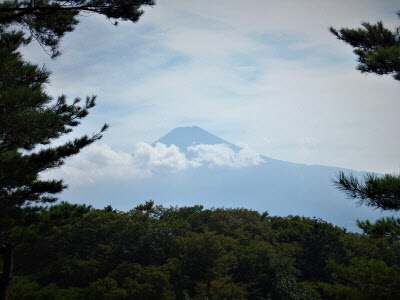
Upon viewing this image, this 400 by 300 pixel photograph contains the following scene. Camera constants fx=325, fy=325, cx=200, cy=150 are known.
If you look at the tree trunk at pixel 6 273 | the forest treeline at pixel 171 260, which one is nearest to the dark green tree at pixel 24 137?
the tree trunk at pixel 6 273

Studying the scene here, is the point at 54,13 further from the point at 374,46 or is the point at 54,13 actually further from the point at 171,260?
the point at 171,260

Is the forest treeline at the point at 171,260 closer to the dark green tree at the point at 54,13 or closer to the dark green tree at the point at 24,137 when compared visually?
the dark green tree at the point at 24,137

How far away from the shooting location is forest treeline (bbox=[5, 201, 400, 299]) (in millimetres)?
12633

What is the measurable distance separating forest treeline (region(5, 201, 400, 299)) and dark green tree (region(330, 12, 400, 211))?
7467mm

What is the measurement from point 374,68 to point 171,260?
11.7m

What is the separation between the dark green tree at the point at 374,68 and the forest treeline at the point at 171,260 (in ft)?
24.5

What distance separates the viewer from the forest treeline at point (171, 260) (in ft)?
41.4

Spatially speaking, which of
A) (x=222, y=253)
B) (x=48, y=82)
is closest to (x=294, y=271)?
(x=222, y=253)

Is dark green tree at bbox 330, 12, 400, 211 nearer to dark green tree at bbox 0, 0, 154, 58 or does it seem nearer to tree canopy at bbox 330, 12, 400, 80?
tree canopy at bbox 330, 12, 400, 80

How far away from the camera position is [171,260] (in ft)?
47.8

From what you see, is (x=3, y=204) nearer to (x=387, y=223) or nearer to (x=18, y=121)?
(x=18, y=121)

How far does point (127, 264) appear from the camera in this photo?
44.6 feet

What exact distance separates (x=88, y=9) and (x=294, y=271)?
14269 millimetres

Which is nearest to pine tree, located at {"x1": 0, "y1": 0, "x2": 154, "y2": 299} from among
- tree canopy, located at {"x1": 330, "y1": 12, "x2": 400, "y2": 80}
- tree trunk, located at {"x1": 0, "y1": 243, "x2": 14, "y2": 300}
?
tree trunk, located at {"x1": 0, "y1": 243, "x2": 14, "y2": 300}
